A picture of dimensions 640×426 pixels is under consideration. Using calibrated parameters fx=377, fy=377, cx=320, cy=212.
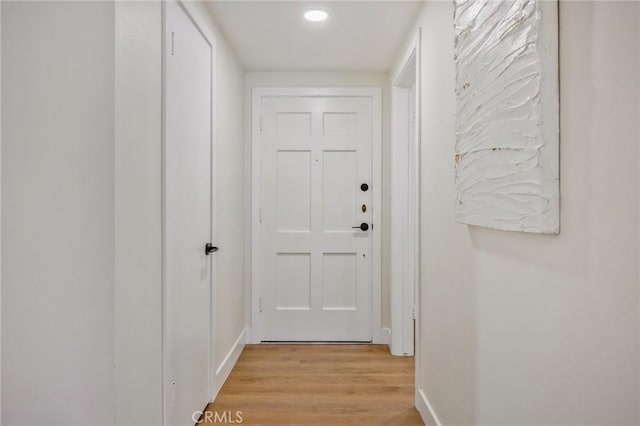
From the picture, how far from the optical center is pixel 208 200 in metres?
2.15

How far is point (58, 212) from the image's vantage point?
1.13m

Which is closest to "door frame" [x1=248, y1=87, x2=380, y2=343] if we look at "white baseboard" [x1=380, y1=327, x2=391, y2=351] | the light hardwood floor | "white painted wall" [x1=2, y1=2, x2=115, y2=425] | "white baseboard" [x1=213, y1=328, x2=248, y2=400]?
"white baseboard" [x1=380, y1=327, x2=391, y2=351]

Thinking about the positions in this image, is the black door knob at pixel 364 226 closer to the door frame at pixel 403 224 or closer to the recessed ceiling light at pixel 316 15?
the door frame at pixel 403 224

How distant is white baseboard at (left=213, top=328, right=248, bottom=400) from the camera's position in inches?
91.3

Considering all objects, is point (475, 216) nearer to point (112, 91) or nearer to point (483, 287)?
point (483, 287)

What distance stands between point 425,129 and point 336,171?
Result: 47.2 inches

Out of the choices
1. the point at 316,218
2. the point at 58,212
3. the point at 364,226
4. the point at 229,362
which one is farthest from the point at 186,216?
the point at 364,226

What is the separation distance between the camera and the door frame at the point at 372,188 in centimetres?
312

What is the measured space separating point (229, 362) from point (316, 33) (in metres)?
2.28

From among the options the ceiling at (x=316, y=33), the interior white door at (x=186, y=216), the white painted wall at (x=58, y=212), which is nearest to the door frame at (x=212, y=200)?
the interior white door at (x=186, y=216)

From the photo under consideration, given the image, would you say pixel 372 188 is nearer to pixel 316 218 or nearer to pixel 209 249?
pixel 316 218

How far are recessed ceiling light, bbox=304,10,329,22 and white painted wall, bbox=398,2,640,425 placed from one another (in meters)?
1.55

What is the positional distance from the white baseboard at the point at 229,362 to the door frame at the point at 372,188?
13 centimetres

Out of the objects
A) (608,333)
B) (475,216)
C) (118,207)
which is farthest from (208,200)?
(608,333)
